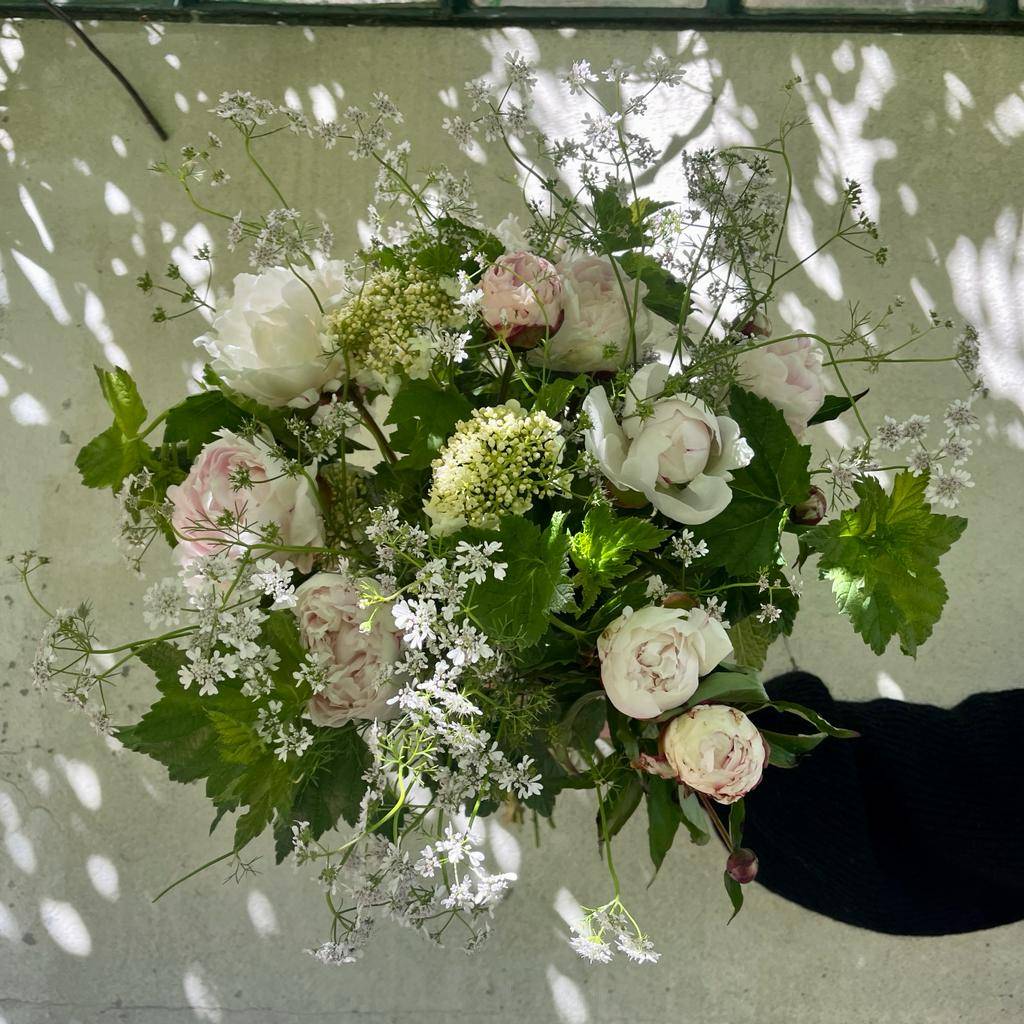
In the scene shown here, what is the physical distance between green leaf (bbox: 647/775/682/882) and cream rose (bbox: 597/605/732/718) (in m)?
0.11

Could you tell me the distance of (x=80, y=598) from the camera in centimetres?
163

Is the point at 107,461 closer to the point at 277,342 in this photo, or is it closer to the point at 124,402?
the point at 124,402

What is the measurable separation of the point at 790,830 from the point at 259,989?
0.90 m

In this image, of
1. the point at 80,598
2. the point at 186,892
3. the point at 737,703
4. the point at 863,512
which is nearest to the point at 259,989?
the point at 186,892

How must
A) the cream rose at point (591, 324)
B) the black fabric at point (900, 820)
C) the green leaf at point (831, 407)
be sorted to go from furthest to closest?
the black fabric at point (900, 820) < the green leaf at point (831, 407) < the cream rose at point (591, 324)

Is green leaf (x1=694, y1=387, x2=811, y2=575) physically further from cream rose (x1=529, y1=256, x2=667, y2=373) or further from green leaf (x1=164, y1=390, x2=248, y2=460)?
green leaf (x1=164, y1=390, x2=248, y2=460)

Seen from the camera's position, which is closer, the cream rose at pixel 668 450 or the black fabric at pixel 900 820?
the cream rose at pixel 668 450

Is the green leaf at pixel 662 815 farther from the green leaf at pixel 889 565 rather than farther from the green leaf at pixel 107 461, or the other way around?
the green leaf at pixel 107 461

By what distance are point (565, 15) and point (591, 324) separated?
1.10 metres

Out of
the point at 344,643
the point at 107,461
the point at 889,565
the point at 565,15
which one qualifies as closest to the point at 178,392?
the point at 107,461

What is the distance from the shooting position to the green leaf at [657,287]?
2.77 ft

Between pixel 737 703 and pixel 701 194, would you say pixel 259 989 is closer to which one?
pixel 737 703

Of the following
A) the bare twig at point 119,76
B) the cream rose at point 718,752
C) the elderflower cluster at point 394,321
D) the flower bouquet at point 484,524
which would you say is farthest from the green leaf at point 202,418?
the bare twig at point 119,76

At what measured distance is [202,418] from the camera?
2.81 feet
